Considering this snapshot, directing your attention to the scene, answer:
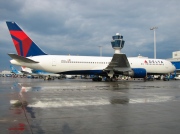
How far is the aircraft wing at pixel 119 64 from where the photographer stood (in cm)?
3207

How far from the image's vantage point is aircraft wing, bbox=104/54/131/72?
Result: 105 ft

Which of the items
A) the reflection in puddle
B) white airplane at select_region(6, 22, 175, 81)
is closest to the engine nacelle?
white airplane at select_region(6, 22, 175, 81)

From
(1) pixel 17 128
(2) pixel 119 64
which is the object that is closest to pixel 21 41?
(2) pixel 119 64

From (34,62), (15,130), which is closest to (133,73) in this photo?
(34,62)

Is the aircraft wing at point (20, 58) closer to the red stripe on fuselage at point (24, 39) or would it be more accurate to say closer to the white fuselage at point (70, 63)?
the white fuselage at point (70, 63)

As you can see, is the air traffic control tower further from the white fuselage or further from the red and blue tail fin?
the red and blue tail fin

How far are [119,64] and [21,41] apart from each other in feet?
49.3

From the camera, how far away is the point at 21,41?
32.2m

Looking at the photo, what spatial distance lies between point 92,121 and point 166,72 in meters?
36.7

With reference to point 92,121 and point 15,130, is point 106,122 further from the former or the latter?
point 15,130

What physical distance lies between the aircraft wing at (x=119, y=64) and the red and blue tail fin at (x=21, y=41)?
38.5 ft

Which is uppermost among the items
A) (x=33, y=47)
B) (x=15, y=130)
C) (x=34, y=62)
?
(x=33, y=47)

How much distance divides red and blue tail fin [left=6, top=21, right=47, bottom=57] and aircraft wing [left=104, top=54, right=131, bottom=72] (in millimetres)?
11750

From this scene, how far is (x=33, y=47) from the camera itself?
1292 inches
